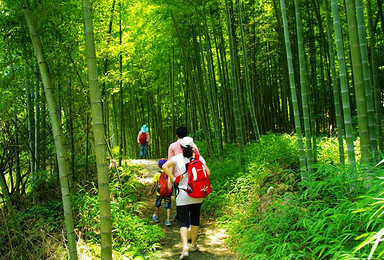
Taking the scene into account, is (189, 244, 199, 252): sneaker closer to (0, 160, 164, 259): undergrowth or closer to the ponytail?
(0, 160, 164, 259): undergrowth

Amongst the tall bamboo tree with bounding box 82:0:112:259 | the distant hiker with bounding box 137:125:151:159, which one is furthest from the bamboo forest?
the distant hiker with bounding box 137:125:151:159

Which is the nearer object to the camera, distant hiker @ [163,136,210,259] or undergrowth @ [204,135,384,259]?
undergrowth @ [204,135,384,259]

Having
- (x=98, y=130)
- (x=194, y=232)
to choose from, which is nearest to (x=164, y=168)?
(x=194, y=232)

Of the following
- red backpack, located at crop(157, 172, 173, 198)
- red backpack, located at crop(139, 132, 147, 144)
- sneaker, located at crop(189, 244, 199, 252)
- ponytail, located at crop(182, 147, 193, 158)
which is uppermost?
red backpack, located at crop(139, 132, 147, 144)

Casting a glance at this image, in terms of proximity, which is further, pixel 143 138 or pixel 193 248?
pixel 143 138

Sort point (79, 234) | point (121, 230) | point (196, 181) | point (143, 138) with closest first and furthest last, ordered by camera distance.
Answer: point (196, 181) < point (79, 234) < point (121, 230) < point (143, 138)

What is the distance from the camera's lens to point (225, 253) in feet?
12.2

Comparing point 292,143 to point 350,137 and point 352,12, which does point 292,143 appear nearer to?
point 350,137

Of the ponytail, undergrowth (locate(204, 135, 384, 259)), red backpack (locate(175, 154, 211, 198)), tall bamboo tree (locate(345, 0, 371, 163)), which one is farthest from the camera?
the ponytail

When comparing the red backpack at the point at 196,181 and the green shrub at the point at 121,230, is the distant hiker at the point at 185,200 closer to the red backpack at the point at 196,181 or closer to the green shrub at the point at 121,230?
the red backpack at the point at 196,181

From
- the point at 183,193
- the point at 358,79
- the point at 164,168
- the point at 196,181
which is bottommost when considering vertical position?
the point at 183,193

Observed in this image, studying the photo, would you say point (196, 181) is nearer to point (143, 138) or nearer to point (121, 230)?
point (121, 230)

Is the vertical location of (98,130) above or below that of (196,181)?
above

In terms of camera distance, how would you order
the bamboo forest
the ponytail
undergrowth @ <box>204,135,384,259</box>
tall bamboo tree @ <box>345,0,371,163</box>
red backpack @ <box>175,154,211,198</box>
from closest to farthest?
1. undergrowth @ <box>204,135,384,259</box>
2. the bamboo forest
3. tall bamboo tree @ <box>345,0,371,163</box>
4. red backpack @ <box>175,154,211,198</box>
5. the ponytail
